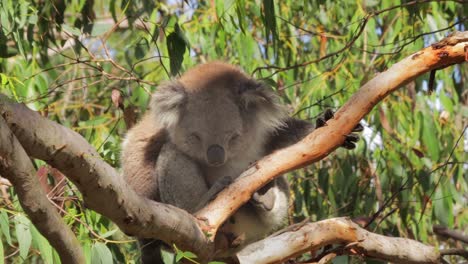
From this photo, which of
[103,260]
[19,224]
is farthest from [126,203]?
[19,224]

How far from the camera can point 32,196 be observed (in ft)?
6.31

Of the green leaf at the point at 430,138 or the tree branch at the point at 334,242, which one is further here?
the green leaf at the point at 430,138

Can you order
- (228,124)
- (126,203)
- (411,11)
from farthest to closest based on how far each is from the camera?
(411,11)
(228,124)
(126,203)

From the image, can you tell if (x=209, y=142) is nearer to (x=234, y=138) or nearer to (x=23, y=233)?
(x=234, y=138)

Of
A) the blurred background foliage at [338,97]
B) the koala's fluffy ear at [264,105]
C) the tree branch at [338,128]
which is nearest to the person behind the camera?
the tree branch at [338,128]

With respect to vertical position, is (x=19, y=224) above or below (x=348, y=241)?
above

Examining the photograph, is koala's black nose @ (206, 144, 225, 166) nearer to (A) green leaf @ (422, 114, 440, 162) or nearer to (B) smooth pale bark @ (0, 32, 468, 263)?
(B) smooth pale bark @ (0, 32, 468, 263)

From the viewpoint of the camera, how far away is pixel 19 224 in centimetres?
314

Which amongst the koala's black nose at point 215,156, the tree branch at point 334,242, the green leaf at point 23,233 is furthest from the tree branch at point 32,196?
the koala's black nose at point 215,156

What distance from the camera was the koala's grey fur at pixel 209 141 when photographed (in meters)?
3.46

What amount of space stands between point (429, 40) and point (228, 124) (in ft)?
6.20

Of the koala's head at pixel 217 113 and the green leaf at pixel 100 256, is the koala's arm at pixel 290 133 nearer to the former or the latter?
the koala's head at pixel 217 113

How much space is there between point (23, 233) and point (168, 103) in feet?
2.81

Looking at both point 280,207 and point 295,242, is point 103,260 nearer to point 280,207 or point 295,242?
point 295,242
